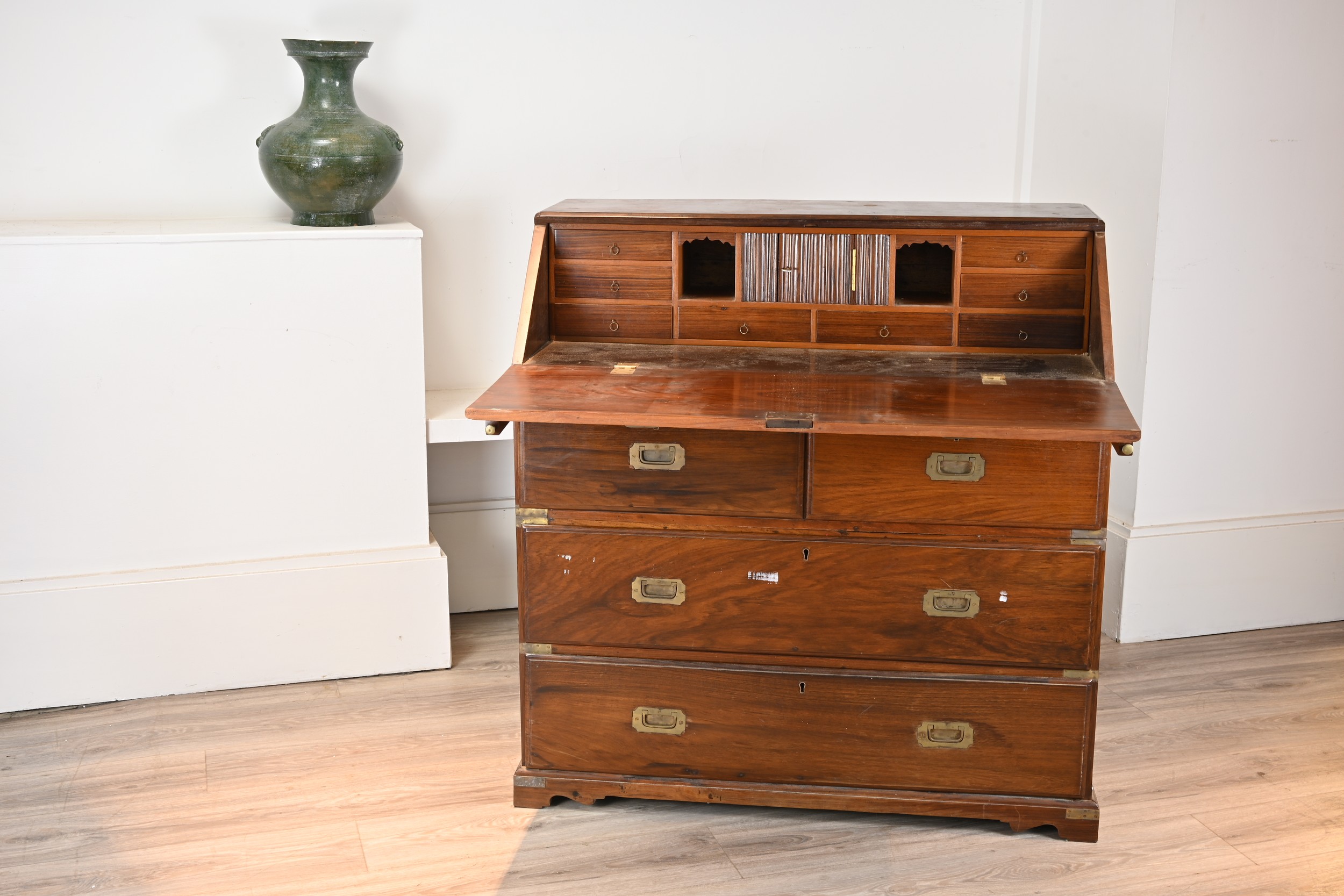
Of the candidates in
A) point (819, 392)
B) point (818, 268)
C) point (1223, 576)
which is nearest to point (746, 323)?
point (818, 268)

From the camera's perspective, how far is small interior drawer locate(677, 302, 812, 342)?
7.77 feet

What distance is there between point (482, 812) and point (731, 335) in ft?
3.19

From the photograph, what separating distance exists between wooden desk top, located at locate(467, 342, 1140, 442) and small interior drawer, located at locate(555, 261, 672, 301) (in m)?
0.10

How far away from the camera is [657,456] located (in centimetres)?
208

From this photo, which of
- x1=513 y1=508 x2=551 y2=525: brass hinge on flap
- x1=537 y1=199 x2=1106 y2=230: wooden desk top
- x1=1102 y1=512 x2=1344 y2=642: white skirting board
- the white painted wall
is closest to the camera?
x1=513 y1=508 x2=551 y2=525: brass hinge on flap

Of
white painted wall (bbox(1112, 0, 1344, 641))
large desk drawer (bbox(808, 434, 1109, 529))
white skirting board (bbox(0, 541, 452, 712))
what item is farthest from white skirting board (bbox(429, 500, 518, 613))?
white painted wall (bbox(1112, 0, 1344, 641))

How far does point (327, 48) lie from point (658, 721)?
1.51 meters

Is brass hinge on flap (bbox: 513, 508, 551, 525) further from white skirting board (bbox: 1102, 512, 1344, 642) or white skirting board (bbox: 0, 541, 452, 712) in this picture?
white skirting board (bbox: 1102, 512, 1344, 642)

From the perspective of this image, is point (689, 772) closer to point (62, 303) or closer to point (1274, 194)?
point (62, 303)

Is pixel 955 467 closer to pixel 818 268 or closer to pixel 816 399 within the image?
pixel 816 399

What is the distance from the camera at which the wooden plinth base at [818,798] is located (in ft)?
7.08

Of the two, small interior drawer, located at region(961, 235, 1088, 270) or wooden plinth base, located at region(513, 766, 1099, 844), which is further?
small interior drawer, located at region(961, 235, 1088, 270)

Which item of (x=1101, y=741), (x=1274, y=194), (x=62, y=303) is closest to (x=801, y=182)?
(x=1274, y=194)

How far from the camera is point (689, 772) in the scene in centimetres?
222
